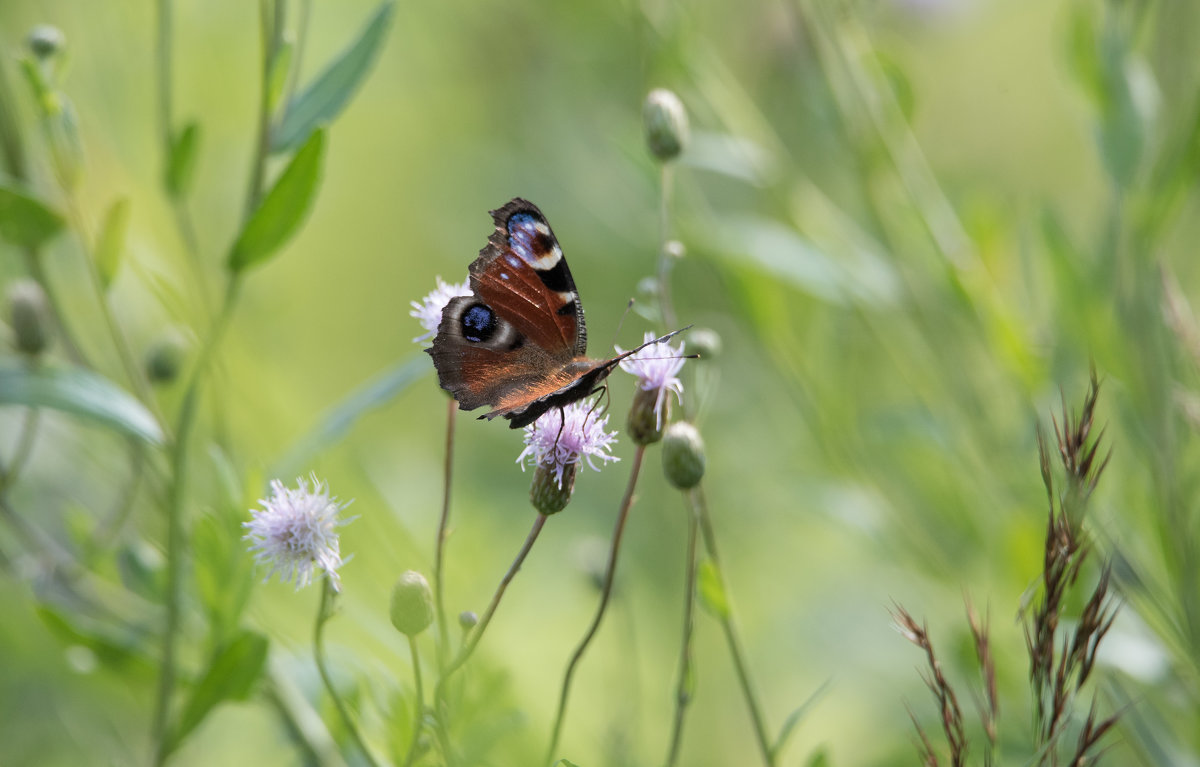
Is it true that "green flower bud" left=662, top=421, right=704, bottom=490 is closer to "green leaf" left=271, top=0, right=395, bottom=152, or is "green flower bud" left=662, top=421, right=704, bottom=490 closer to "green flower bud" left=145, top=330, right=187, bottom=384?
"green leaf" left=271, top=0, right=395, bottom=152

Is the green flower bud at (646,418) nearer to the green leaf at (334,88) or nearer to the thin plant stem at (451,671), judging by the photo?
the thin plant stem at (451,671)

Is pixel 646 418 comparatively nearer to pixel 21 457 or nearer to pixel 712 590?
pixel 712 590

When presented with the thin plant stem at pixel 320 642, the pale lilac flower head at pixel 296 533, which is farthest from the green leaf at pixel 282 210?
the thin plant stem at pixel 320 642

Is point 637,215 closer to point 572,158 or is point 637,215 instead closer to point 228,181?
point 572,158

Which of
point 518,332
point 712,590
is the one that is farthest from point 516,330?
point 712,590

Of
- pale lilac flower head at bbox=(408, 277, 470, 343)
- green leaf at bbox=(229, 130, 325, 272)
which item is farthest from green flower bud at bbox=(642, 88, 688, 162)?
green leaf at bbox=(229, 130, 325, 272)
